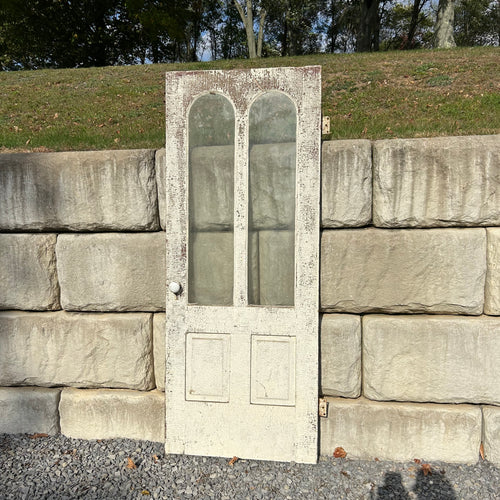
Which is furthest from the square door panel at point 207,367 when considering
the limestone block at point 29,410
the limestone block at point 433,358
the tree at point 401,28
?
the tree at point 401,28

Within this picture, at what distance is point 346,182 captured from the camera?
292 centimetres

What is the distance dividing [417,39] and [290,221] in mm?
38824

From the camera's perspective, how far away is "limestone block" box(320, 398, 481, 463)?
118 inches

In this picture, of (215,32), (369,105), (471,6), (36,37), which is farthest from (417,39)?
(369,105)

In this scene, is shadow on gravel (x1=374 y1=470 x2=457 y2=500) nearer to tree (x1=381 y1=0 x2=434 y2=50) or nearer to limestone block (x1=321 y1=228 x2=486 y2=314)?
limestone block (x1=321 y1=228 x2=486 y2=314)

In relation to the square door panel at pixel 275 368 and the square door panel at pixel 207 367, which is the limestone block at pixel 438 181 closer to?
the square door panel at pixel 275 368

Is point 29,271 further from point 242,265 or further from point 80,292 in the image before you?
point 242,265

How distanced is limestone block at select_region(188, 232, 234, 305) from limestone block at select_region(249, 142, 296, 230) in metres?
0.28

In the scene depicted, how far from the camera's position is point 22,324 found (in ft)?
10.8

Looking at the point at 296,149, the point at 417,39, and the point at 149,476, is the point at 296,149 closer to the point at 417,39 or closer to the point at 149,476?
the point at 149,476

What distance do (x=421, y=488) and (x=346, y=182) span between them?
2.09 m

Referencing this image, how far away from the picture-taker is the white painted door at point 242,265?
9.61 feet

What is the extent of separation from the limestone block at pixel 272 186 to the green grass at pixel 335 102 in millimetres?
1387

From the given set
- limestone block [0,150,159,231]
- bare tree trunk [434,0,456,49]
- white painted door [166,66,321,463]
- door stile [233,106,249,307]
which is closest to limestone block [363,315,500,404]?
white painted door [166,66,321,463]
